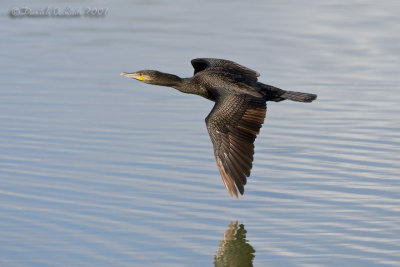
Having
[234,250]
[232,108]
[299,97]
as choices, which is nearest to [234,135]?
[232,108]

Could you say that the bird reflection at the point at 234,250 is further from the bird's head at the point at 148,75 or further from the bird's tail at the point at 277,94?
the bird's head at the point at 148,75

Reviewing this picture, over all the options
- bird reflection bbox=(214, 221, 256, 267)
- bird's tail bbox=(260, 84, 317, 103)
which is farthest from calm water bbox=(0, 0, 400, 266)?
bird's tail bbox=(260, 84, 317, 103)

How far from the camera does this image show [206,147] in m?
11.0

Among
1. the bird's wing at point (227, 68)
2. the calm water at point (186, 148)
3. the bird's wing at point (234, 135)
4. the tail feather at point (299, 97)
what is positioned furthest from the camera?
the bird's wing at point (227, 68)

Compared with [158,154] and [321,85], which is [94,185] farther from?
[321,85]

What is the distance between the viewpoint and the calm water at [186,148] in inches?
328

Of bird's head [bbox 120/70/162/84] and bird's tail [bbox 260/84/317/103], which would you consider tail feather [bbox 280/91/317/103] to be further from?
bird's head [bbox 120/70/162/84]

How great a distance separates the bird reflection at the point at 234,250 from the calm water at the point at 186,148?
0.01 meters

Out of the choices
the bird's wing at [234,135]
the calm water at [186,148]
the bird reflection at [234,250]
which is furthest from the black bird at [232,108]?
the calm water at [186,148]

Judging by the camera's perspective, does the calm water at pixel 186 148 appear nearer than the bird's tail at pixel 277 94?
Yes

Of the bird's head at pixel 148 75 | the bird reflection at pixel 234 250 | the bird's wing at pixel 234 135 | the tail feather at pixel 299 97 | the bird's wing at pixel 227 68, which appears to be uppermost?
the bird's wing at pixel 227 68

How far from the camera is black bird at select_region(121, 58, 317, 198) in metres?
8.73

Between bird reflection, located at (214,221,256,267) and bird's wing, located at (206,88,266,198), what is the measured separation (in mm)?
331

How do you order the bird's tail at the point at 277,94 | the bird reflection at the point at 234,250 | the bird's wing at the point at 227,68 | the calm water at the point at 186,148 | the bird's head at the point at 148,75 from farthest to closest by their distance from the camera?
the bird's head at the point at 148,75 → the bird's wing at the point at 227,68 → the bird's tail at the point at 277,94 → the calm water at the point at 186,148 → the bird reflection at the point at 234,250
